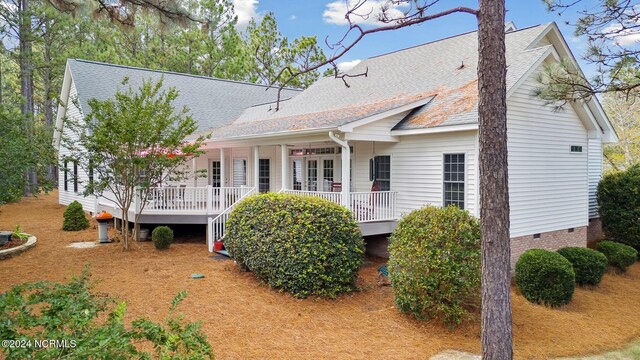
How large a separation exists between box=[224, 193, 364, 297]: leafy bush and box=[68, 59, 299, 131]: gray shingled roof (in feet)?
31.0

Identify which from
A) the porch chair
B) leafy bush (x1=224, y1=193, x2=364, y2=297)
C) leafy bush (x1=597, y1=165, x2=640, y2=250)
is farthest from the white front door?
leafy bush (x1=597, y1=165, x2=640, y2=250)

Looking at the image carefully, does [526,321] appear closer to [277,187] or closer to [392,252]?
[392,252]

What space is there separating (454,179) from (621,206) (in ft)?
26.0

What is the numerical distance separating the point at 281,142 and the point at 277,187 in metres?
4.13

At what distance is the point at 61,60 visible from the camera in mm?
26516

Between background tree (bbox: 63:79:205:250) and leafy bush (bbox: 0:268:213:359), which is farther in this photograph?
background tree (bbox: 63:79:205:250)

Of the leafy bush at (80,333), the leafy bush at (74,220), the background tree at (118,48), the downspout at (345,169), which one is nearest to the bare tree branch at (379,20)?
the leafy bush at (80,333)

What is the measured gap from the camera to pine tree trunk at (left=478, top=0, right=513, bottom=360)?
15.5ft

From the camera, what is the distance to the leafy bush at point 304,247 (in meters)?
7.75

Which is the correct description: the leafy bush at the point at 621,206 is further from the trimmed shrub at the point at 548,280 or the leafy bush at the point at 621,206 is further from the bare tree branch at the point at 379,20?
the bare tree branch at the point at 379,20

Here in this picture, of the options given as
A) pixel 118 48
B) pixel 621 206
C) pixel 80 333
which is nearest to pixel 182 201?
pixel 80 333

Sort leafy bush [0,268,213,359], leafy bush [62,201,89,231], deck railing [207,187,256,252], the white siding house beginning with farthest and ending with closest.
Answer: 1. leafy bush [62,201,89,231]
2. deck railing [207,187,256,252]
3. the white siding house
4. leafy bush [0,268,213,359]

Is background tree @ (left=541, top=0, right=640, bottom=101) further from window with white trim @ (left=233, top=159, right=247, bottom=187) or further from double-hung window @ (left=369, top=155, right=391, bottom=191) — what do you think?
window with white trim @ (left=233, top=159, right=247, bottom=187)

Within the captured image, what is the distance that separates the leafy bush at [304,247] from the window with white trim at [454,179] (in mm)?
3090
